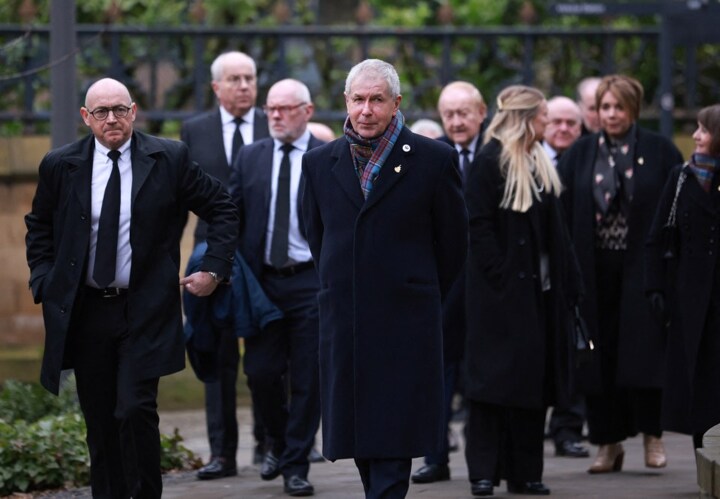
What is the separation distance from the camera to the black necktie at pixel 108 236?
775cm

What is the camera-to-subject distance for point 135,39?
1365cm

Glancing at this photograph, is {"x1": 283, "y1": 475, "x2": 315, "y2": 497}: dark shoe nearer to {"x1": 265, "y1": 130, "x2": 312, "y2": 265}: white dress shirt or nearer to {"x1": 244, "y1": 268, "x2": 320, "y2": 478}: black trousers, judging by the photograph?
{"x1": 244, "y1": 268, "x2": 320, "y2": 478}: black trousers

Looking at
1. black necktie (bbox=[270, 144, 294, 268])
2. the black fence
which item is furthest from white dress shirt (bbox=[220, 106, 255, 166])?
the black fence

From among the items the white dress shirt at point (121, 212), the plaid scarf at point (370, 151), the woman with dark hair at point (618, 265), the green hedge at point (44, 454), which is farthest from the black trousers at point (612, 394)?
the white dress shirt at point (121, 212)

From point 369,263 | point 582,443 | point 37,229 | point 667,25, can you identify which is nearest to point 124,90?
point 37,229

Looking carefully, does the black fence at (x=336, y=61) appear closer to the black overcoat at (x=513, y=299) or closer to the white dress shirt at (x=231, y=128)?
the white dress shirt at (x=231, y=128)

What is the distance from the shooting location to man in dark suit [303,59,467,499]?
23.7 ft

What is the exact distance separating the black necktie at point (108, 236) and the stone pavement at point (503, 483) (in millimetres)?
1674

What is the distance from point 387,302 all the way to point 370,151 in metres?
0.64

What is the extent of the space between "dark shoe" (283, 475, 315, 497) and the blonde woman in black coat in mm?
843

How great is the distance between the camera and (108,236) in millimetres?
7773

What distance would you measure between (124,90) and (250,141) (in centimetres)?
238

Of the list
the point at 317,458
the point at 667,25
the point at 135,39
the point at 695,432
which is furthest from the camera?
the point at 135,39

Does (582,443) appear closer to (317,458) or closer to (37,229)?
(317,458)
